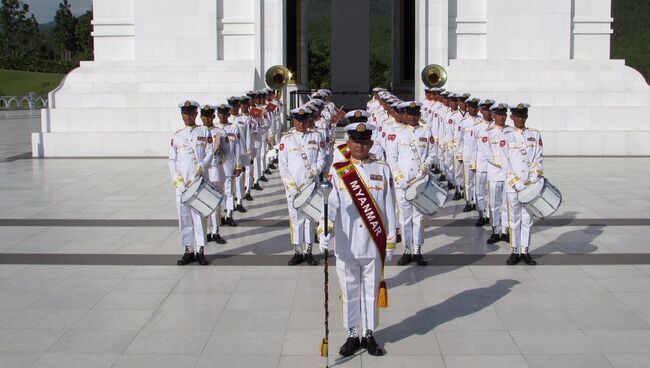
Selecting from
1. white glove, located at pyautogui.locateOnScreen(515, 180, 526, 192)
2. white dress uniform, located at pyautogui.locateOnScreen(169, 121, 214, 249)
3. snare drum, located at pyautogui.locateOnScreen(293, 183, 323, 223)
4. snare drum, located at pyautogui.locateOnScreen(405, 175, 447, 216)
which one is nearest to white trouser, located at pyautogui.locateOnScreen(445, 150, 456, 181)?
white glove, located at pyautogui.locateOnScreen(515, 180, 526, 192)

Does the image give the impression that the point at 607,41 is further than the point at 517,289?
Yes

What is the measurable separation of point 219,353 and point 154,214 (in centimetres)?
611

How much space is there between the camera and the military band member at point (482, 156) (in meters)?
10.8

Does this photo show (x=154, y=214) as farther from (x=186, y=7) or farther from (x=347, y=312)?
(x=186, y=7)

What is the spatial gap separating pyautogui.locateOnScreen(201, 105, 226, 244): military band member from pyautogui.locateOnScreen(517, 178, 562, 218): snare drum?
12.2 ft

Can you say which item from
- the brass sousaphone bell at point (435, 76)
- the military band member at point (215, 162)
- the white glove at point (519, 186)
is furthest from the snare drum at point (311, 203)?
the brass sousaphone bell at point (435, 76)

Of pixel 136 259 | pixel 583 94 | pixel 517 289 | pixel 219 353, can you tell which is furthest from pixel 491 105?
pixel 583 94

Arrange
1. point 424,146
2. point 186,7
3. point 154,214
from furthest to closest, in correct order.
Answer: point 186,7 → point 154,214 → point 424,146

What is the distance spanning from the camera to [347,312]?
6.15m

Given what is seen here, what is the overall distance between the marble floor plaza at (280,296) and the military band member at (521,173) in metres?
0.31

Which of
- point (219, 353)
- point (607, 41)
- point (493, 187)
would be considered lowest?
point (219, 353)

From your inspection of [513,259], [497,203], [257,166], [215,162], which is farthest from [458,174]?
[215,162]

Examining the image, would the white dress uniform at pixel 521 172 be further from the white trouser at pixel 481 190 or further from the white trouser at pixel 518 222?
the white trouser at pixel 481 190

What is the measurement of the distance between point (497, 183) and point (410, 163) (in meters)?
1.85
